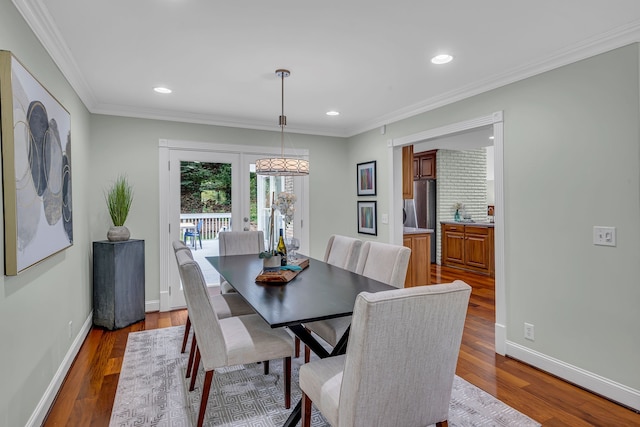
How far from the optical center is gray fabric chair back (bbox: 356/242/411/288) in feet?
8.21

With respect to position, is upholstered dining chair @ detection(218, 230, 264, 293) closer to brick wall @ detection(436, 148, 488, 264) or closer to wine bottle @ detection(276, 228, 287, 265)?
wine bottle @ detection(276, 228, 287, 265)

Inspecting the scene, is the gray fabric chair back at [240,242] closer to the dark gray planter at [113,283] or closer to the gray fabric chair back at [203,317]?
the dark gray planter at [113,283]

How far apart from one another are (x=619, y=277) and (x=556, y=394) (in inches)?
34.2

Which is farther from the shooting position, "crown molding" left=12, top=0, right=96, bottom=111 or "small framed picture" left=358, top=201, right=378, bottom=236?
"small framed picture" left=358, top=201, right=378, bottom=236

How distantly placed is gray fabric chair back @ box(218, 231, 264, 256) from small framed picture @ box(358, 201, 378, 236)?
1600 mm

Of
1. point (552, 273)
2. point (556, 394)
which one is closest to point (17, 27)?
point (552, 273)

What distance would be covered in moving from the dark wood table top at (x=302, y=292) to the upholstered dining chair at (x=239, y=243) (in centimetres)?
75

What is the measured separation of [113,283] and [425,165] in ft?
18.9

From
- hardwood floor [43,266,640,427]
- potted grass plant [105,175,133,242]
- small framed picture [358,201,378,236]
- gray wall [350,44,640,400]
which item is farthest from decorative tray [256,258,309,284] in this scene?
small framed picture [358,201,378,236]

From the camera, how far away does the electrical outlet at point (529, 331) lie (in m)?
2.80

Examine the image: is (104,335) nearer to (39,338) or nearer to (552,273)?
(39,338)

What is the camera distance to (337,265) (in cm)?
319

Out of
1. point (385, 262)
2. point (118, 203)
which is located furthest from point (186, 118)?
point (385, 262)

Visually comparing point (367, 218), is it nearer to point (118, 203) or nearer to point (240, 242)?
point (240, 242)
